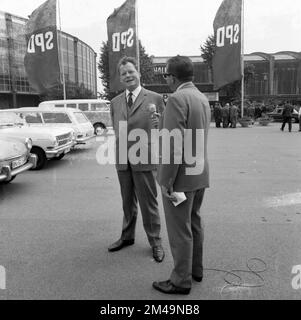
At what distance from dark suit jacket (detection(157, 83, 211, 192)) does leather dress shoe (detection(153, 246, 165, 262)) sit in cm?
101

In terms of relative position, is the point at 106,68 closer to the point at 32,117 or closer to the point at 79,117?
the point at 79,117

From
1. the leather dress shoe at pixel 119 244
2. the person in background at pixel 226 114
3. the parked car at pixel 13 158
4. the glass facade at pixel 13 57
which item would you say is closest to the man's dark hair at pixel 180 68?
the leather dress shoe at pixel 119 244

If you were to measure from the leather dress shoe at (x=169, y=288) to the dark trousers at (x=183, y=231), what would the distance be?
0.10 ft

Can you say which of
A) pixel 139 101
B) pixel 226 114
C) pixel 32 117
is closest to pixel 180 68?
pixel 139 101

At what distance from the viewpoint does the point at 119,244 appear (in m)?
3.81

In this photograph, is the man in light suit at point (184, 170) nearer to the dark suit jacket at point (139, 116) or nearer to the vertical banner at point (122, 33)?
the dark suit jacket at point (139, 116)

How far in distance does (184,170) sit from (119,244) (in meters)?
1.46

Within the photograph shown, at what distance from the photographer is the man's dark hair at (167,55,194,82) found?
271 cm

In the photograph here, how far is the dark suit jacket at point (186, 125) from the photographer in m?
2.58

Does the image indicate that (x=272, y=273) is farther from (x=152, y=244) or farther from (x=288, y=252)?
(x=152, y=244)

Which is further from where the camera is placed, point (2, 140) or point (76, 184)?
point (76, 184)

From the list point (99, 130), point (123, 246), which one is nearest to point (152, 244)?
point (123, 246)
